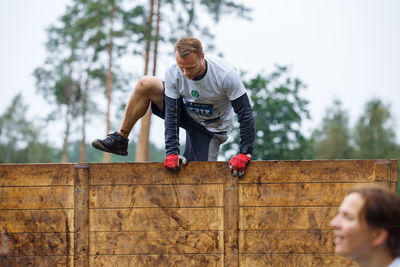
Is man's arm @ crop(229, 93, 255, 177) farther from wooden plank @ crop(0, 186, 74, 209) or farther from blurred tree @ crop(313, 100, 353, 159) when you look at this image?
blurred tree @ crop(313, 100, 353, 159)

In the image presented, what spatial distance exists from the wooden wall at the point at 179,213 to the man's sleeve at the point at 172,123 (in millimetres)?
221

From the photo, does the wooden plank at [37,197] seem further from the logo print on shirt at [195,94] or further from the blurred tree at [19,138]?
the blurred tree at [19,138]

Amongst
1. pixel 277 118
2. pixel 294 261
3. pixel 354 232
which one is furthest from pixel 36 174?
pixel 277 118

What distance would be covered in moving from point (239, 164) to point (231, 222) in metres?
0.44

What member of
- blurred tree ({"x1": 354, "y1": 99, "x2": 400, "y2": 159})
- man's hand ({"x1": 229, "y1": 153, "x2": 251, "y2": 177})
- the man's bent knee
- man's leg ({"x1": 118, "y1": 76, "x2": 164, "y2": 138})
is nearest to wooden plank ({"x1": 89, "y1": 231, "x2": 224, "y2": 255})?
man's hand ({"x1": 229, "y1": 153, "x2": 251, "y2": 177})

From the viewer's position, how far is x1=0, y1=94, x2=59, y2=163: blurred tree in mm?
38188

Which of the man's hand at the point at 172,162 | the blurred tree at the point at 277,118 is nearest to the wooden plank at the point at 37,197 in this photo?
the man's hand at the point at 172,162

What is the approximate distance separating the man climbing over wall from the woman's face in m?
1.74

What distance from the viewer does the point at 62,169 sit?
12.1 feet

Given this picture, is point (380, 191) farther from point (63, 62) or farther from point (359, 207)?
point (63, 62)

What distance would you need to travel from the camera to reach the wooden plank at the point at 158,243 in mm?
3596

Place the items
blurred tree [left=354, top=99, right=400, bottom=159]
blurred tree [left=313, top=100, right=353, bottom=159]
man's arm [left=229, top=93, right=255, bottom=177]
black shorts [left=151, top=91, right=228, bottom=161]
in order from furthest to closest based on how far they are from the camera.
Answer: blurred tree [left=313, top=100, right=353, bottom=159]
blurred tree [left=354, top=99, right=400, bottom=159]
black shorts [left=151, top=91, right=228, bottom=161]
man's arm [left=229, top=93, right=255, bottom=177]

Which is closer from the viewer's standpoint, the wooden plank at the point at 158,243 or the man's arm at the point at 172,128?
the wooden plank at the point at 158,243

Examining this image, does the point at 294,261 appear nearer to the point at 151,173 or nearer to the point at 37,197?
the point at 151,173
